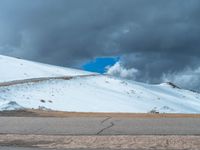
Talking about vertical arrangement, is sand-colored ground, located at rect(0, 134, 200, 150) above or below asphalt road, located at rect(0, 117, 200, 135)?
below

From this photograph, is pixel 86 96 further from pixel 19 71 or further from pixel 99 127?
pixel 99 127

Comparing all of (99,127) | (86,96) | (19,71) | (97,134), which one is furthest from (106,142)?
(19,71)

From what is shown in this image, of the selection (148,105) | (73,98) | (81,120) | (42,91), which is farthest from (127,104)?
(81,120)

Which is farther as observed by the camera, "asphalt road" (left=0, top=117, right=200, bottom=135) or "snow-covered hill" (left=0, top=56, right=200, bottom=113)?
"snow-covered hill" (left=0, top=56, right=200, bottom=113)

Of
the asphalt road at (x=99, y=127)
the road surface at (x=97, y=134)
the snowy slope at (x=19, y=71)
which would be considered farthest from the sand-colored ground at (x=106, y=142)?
the snowy slope at (x=19, y=71)

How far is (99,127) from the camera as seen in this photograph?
1435 cm

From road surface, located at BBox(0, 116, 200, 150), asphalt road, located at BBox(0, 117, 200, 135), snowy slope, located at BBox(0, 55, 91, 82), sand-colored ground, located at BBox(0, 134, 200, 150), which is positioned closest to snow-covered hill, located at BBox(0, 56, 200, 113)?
snowy slope, located at BBox(0, 55, 91, 82)

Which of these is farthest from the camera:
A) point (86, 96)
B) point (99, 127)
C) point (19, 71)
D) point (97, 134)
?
point (19, 71)

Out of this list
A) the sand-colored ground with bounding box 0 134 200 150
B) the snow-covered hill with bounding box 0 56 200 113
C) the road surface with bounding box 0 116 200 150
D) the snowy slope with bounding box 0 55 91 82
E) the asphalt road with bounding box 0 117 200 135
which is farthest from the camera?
the snowy slope with bounding box 0 55 91 82

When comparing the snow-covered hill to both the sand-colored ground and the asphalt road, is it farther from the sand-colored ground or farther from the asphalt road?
the sand-colored ground

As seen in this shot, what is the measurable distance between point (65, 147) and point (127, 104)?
33229mm

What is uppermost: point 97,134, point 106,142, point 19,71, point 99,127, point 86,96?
point 19,71

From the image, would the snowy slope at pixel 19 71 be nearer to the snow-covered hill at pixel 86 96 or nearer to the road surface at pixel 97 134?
the snow-covered hill at pixel 86 96

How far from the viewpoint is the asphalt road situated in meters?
13.4
